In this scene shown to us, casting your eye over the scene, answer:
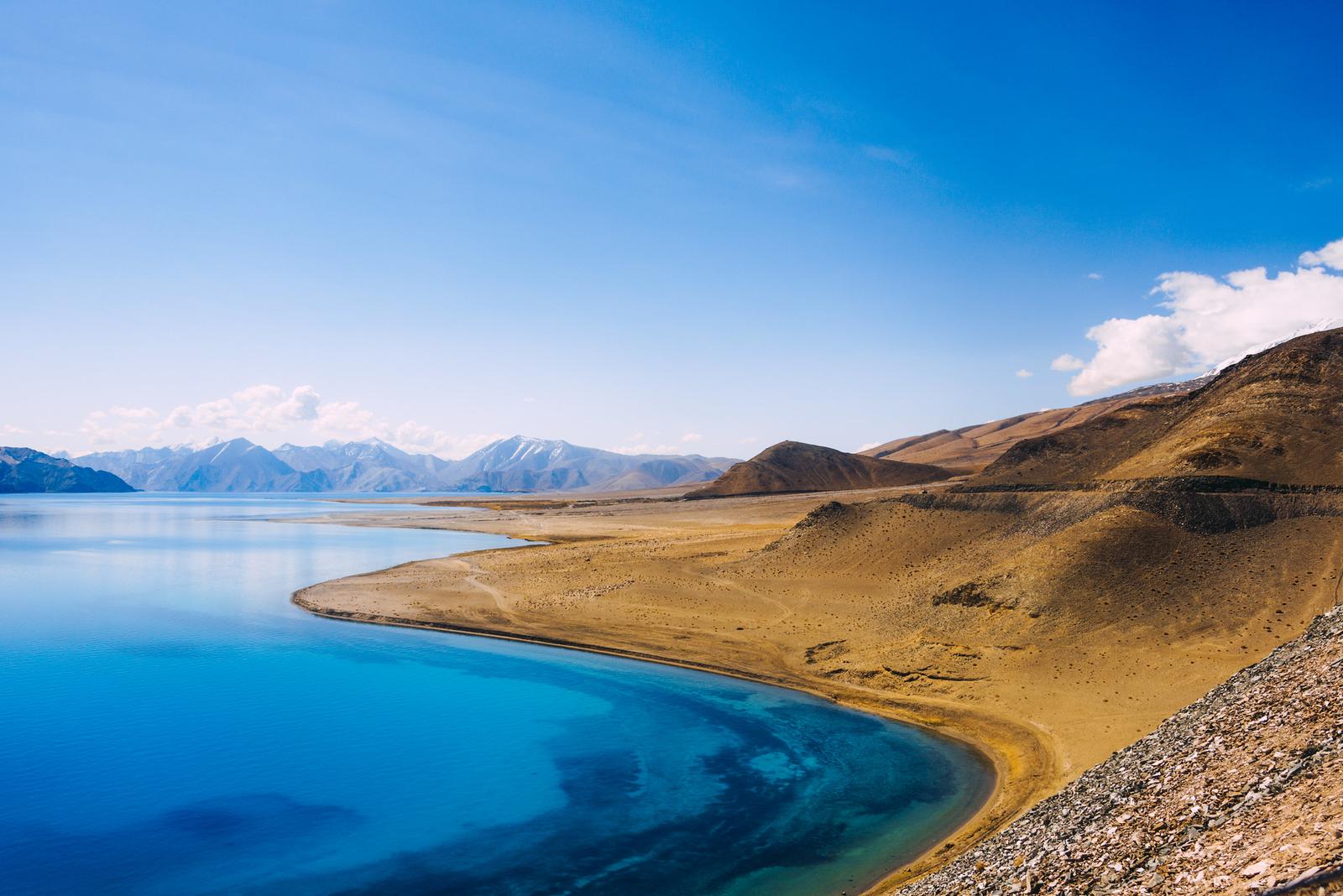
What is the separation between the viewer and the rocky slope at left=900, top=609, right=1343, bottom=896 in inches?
373

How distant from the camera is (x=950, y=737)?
85.1 ft

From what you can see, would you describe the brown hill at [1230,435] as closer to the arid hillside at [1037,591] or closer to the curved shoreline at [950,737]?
the arid hillside at [1037,591]

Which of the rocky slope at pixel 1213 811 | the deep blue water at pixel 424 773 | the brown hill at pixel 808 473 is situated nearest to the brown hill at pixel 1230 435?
the rocky slope at pixel 1213 811

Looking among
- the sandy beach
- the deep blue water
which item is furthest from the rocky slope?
the deep blue water

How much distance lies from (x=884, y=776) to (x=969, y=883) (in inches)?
395

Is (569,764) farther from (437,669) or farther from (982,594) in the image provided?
(982,594)

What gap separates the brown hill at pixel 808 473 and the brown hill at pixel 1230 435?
108 metres

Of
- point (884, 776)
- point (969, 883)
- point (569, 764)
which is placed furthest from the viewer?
→ point (569, 764)

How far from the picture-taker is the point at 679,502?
144m

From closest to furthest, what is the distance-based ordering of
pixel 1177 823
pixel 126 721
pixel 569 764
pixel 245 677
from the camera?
1. pixel 1177 823
2. pixel 569 764
3. pixel 126 721
4. pixel 245 677

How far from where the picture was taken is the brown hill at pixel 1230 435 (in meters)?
35.4

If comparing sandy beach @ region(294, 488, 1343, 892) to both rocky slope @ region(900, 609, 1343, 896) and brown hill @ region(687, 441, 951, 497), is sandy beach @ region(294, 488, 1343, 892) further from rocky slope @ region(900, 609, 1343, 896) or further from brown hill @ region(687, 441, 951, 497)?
brown hill @ region(687, 441, 951, 497)

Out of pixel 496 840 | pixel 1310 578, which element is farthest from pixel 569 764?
pixel 1310 578

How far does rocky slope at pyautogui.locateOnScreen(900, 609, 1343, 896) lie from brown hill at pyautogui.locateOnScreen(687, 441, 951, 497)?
5440 inches
